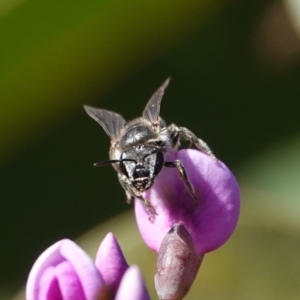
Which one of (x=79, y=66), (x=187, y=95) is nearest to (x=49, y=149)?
(x=79, y=66)

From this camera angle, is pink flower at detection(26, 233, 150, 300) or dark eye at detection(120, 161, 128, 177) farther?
dark eye at detection(120, 161, 128, 177)

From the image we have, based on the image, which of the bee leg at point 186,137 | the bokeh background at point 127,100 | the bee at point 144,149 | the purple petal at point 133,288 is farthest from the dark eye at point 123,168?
the bokeh background at point 127,100

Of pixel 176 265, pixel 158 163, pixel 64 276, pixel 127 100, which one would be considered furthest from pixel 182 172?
pixel 127 100

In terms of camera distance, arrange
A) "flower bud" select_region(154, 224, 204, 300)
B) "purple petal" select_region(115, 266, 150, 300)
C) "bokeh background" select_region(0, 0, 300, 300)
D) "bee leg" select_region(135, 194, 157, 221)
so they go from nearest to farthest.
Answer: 1. "purple petal" select_region(115, 266, 150, 300)
2. "flower bud" select_region(154, 224, 204, 300)
3. "bee leg" select_region(135, 194, 157, 221)
4. "bokeh background" select_region(0, 0, 300, 300)

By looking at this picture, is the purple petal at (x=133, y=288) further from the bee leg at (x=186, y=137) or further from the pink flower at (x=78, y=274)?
the bee leg at (x=186, y=137)

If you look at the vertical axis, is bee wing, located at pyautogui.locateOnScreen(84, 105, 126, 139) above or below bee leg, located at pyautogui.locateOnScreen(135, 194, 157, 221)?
above

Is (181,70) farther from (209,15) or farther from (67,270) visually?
(67,270)

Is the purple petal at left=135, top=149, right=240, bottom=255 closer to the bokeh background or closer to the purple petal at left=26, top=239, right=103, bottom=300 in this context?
the purple petal at left=26, top=239, right=103, bottom=300

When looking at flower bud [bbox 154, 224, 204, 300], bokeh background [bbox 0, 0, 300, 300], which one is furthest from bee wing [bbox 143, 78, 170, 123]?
bokeh background [bbox 0, 0, 300, 300]
